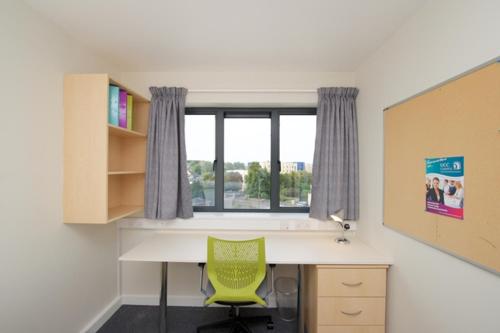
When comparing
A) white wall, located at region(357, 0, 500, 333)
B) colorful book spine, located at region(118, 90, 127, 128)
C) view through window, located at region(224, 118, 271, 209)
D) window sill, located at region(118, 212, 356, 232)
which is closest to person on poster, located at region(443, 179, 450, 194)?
white wall, located at region(357, 0, 500, 333)

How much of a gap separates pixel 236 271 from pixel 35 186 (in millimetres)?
1499

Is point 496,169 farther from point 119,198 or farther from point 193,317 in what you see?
point 119,198

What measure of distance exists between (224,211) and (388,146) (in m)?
1.77

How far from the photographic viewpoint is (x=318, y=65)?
2.03 metres

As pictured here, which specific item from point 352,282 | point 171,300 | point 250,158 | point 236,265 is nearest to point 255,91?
point 250,158

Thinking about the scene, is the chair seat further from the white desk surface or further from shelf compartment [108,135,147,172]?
shelf compartment [108,135,147,172]

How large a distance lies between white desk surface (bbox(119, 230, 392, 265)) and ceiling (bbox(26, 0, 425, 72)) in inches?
68.4

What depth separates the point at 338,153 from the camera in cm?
204

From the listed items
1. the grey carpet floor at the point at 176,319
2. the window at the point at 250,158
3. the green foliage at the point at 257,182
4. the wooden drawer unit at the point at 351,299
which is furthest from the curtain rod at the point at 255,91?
the grey carpet floor at the point at 176,319

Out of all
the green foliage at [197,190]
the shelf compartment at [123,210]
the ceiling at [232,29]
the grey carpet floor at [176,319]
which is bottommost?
the grey carpet floor at [176,319]

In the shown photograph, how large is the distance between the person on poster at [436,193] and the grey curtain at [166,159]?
1.96 metres

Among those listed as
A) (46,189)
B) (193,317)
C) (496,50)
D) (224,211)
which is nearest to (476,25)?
(496,50)

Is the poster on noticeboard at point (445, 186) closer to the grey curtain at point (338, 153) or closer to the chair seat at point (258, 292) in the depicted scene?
the grey curtain at point (338, 153)

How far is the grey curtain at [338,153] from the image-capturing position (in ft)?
6.68
